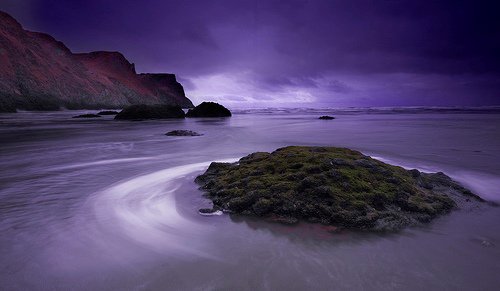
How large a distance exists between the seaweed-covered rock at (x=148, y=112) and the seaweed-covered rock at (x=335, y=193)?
29.8 metres

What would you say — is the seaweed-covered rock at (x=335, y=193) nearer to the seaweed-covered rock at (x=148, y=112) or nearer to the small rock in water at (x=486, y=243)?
the small rock in water at (x=486, y=243)

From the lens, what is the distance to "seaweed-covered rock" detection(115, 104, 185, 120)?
106ft

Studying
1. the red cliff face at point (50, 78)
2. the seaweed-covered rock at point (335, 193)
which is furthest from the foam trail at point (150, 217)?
the red cliff face at point (50, 78)

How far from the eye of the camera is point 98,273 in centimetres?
275

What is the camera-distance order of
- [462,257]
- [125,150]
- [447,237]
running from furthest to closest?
[125,150]
[447,237]
[462,257]

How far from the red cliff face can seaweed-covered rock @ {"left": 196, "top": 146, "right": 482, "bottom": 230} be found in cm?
4579

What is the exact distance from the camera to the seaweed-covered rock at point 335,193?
12.7 feet

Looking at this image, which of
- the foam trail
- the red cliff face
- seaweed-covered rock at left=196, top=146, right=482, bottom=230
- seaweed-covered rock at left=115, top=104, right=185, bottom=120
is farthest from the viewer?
the red cliff face

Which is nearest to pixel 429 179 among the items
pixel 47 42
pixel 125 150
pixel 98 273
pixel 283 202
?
pixel 283 202

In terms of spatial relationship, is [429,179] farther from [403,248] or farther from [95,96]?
[95,96]

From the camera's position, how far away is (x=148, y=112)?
110 ft

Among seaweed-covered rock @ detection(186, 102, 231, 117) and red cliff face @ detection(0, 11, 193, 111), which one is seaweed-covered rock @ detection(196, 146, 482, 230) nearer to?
seaweed-covered rock @ detection(186, 102, 231, 117)

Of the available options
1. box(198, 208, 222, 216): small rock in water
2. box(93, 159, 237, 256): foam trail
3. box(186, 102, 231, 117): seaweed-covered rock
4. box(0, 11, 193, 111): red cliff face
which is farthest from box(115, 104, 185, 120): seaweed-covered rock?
box(198, 208, 222, 216): small rock in water

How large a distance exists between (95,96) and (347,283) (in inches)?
2989
